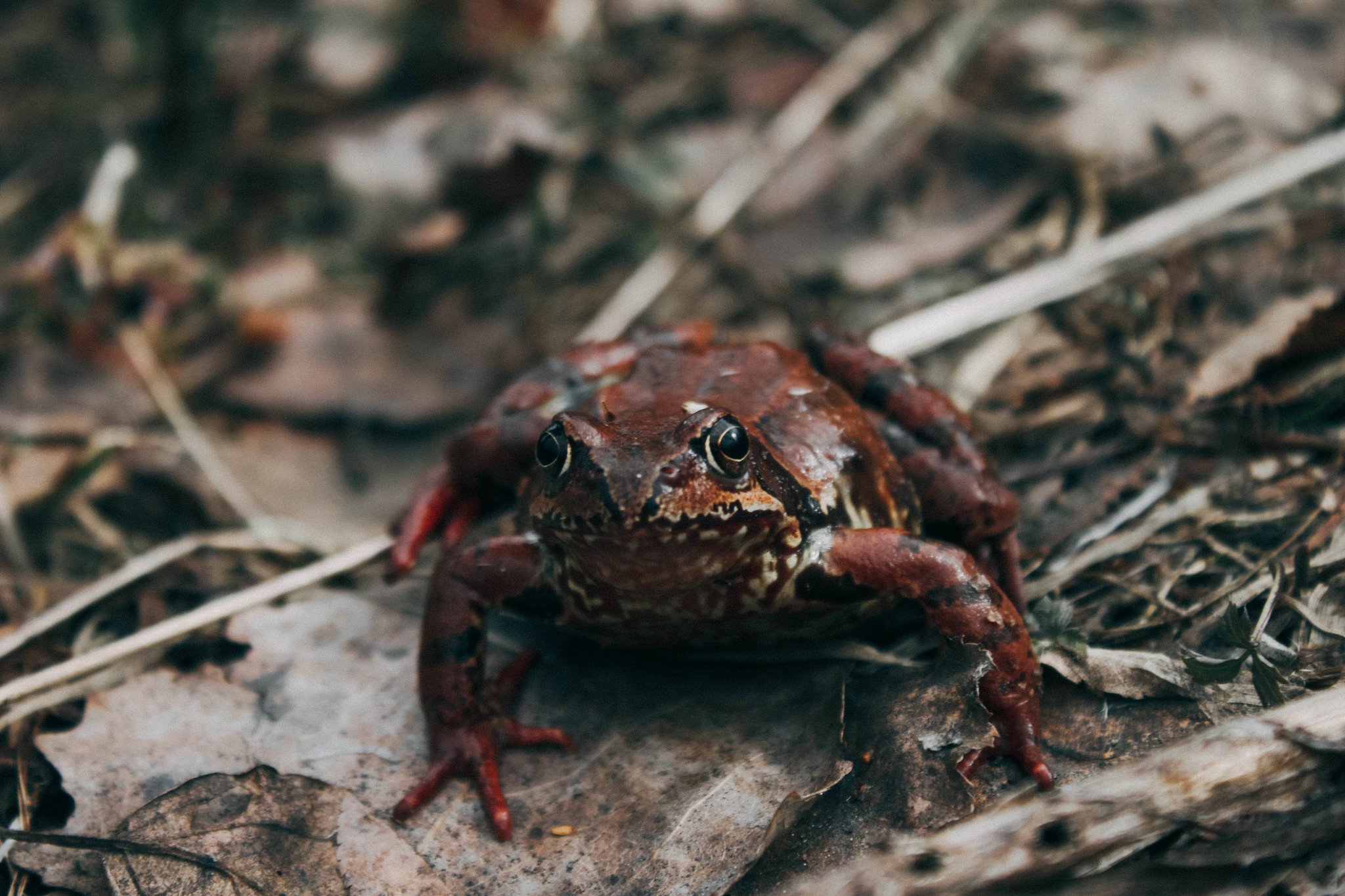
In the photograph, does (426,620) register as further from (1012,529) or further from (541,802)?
(1012,529)

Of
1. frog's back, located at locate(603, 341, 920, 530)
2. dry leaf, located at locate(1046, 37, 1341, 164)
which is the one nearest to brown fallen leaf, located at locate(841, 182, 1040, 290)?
dry leaf, located at locate(1046, 37, 1341, 164)

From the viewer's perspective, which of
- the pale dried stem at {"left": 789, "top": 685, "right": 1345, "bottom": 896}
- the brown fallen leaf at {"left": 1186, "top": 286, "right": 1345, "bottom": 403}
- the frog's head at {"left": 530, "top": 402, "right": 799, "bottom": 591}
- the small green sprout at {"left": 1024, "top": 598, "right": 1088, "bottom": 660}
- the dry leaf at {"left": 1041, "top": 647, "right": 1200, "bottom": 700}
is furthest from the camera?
the brown fallen leaf at {"left": 1186, "top": 286, "right": 1345, "bottom": 403}

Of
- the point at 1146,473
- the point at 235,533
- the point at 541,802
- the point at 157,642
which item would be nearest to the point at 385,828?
the point at 541,802

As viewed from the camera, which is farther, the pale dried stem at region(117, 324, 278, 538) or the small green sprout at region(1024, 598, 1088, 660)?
the pale dried stem at region(117, 324, 278, 538)

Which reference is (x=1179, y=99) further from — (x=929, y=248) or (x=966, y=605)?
(x=966, y=605)

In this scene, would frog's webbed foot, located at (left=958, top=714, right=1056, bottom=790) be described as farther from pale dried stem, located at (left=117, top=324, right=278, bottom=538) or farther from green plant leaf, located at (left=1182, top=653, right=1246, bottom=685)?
pale dried stem, located at (left=117, top=324, right=278, bottom=538)

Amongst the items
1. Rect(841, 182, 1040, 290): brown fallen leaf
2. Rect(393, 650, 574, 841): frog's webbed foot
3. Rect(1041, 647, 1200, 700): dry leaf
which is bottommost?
Rect(393, 650, 574, 841): frog's webbed foot

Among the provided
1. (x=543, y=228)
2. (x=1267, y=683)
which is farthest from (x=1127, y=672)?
(x=543, y=228)
